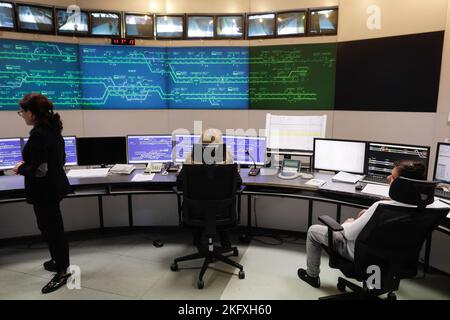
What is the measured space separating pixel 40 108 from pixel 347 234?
7.28 feet

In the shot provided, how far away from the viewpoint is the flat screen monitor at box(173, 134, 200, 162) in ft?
12.3

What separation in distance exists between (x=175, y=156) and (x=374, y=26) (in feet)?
8.20

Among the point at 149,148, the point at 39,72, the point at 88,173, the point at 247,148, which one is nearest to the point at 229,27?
the point at 247,148

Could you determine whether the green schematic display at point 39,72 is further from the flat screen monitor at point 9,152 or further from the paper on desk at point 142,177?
the paper on desk at point 142,177

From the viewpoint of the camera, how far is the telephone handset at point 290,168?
3505 millimetres

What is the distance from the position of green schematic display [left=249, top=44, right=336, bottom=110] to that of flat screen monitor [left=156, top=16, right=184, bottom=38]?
880mm

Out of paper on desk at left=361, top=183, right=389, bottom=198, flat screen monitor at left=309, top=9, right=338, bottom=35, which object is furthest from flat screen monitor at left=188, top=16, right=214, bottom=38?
paper on desk at left=361, top=183, right=389, bottom=198

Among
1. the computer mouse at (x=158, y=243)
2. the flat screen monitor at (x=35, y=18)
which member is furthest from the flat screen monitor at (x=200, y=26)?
the computer mouse at (x=158, y=243)

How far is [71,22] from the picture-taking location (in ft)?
12.8

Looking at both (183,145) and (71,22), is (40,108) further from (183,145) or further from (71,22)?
(71,22)

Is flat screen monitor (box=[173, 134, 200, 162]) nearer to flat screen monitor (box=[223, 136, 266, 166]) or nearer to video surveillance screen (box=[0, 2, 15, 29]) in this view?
flat screen monitor (box=[223, 136, 266, 166])

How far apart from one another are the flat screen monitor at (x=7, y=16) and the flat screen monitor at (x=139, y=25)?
3.71 feet

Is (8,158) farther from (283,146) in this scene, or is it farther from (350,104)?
(350,104)
